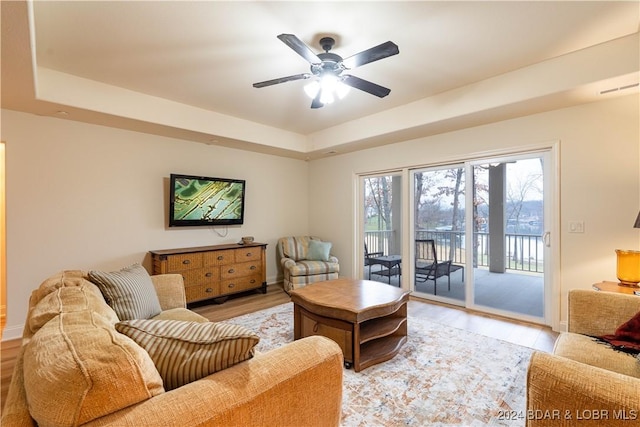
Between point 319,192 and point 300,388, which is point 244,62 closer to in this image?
point 300,388

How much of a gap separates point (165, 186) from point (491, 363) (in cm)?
426

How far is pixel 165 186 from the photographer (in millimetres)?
4062

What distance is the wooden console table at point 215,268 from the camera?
3.74 meters

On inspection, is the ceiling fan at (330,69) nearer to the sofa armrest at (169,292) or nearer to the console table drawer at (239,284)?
the sofa armrest at (169,292)

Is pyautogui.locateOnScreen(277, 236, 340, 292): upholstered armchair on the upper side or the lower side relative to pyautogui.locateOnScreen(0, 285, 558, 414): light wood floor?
upper

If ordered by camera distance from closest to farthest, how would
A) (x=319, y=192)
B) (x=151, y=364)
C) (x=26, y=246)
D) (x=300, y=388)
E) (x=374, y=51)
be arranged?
(x=151, y=364) < (x=300, y=388) < (x=374, y=51) < (x=26, y=246) < (x=319, y=192)

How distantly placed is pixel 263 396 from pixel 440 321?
117 inches

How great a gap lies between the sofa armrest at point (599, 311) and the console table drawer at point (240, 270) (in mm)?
3728

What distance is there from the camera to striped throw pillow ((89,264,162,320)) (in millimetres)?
1866

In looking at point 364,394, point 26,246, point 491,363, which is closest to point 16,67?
point 26,246

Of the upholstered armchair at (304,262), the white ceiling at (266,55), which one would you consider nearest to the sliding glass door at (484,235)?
the white ceiling at (266,55)

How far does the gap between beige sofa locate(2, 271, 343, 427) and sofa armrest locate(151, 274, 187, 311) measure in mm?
1309

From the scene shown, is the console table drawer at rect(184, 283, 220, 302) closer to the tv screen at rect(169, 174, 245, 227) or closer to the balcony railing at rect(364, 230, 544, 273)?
the tv screen at rect(169, 174, 245, 227)

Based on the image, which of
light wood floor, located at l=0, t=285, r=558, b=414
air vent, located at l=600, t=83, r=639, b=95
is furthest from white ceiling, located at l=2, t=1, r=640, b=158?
light wood floor, located at l=0, t=285, r=558, b=414
